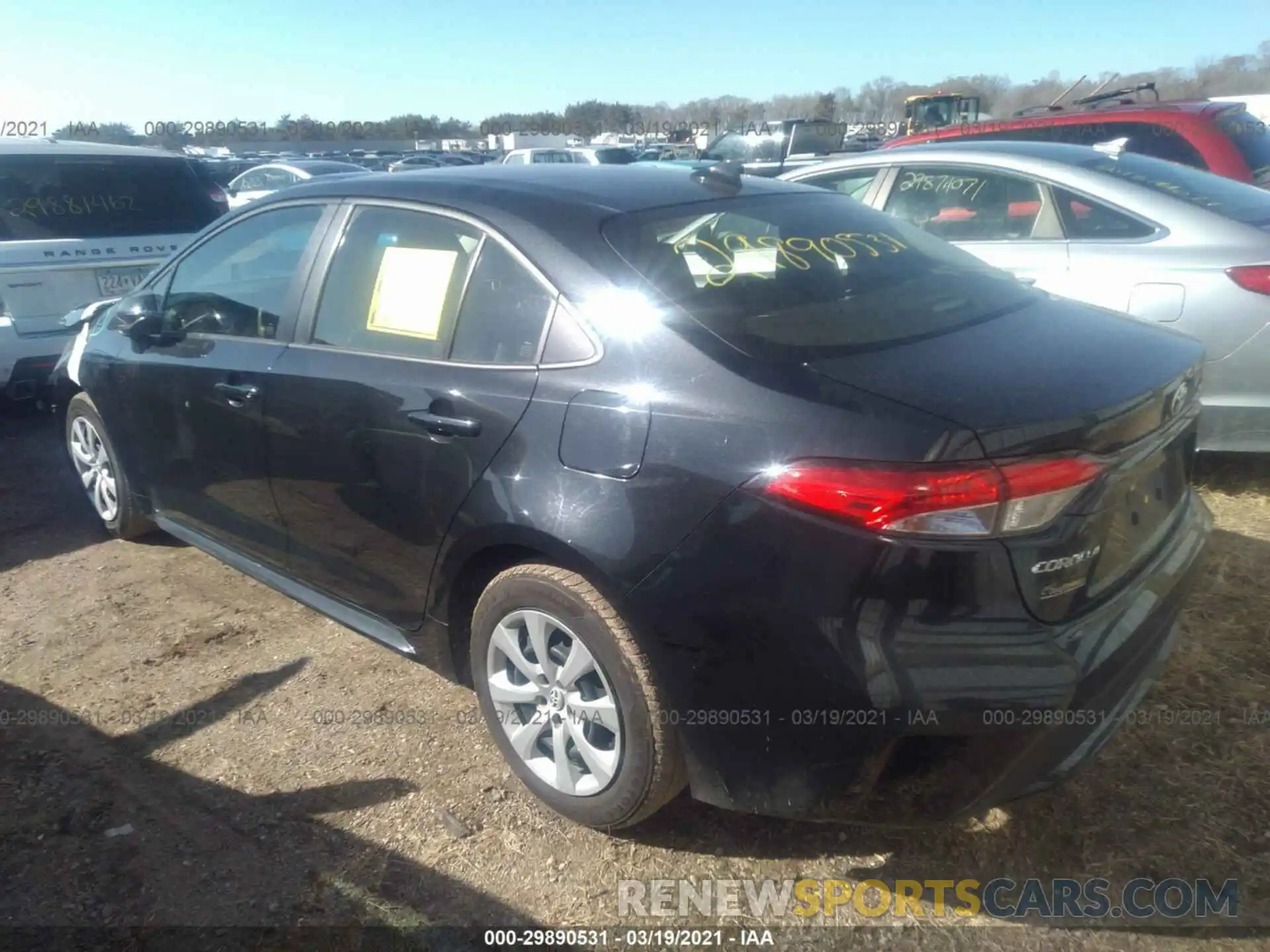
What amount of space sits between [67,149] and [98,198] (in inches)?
14.8

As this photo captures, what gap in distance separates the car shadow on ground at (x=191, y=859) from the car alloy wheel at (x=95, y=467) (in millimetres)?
1543

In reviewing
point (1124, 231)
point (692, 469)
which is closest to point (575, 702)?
point (692, 469)

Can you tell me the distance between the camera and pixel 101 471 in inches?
174

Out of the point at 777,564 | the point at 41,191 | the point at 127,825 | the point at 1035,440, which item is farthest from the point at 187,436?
the point at 41,191

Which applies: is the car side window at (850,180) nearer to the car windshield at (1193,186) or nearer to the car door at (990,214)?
the car door at (990,214)

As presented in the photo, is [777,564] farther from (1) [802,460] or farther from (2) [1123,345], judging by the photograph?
(2) [1123,345]

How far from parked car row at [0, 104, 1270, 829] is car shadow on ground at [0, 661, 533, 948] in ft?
1.42

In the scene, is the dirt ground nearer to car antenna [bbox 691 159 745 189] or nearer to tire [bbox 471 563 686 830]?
tire [bbox 471 563 686 830]

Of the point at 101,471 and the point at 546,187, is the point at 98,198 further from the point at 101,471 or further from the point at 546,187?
the point at 546,187

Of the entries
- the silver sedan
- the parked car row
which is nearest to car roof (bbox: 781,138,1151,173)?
the silver sedan

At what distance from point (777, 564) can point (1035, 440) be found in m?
0.57

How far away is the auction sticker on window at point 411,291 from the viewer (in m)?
2.77

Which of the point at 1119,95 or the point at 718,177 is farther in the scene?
the point at 1119,95

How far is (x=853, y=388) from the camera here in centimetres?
203
